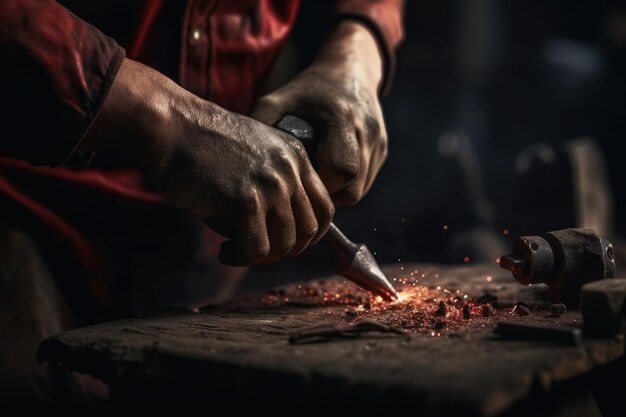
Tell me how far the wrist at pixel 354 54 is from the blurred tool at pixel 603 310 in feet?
4.13

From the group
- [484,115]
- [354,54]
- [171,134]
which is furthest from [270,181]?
[484,115]

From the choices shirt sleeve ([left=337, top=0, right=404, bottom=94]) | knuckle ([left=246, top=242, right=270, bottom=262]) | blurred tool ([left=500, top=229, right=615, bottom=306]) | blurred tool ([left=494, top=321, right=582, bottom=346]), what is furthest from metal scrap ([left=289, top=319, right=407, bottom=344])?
shirt sleeve ([left=337, top=0, right=404, bottom=94])

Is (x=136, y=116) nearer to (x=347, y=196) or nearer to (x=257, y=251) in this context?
(x=257, y=251)

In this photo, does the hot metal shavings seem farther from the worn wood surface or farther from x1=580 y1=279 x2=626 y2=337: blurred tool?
x1=580 y1=279 x2=626 y2=337: blurred tool

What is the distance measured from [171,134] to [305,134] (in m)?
0.45

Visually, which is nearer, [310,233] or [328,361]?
[328,361]

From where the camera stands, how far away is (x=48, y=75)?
1685mm

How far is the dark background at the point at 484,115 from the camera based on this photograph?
14.4 ft

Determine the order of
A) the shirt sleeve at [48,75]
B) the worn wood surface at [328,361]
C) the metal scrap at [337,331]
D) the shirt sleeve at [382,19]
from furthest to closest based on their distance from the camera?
the shirt sleeve at [382,19] < the shirt sleeve at [48,75] < the metal scrap at [337,331] < the worn wood surface at [328,361]

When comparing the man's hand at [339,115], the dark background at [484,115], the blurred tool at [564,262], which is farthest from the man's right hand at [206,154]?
the dark background at [484,115]

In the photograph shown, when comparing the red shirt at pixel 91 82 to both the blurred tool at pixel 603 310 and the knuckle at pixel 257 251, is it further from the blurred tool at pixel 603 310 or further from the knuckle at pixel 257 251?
the blurred tool at pixel 603 310

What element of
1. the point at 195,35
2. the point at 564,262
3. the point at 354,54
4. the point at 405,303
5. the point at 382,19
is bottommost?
the point at 405,303

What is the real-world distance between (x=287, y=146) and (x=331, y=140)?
272 mm

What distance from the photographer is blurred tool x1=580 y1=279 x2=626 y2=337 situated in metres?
1.51
